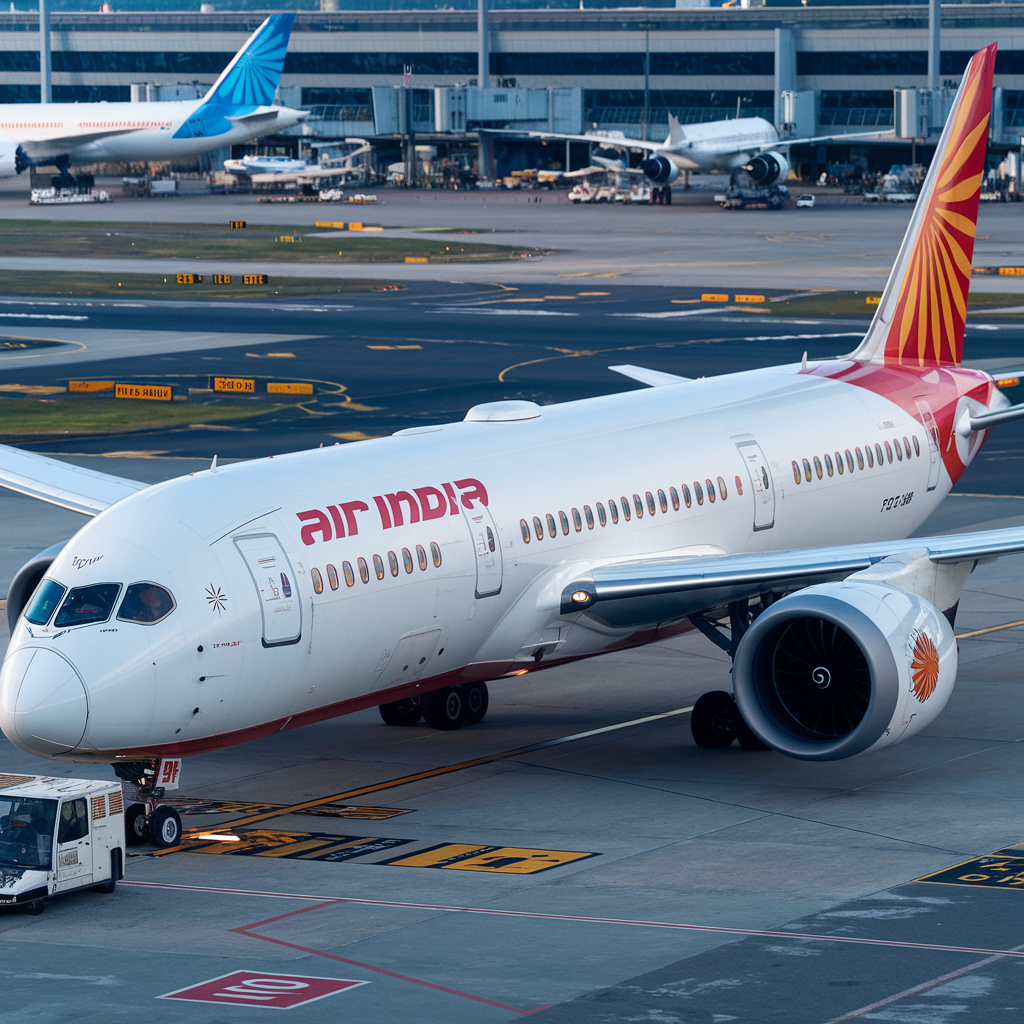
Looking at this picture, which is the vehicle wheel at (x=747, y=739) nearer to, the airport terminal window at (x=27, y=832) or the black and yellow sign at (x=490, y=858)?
the black and yellow sign at (x=490, y=858)

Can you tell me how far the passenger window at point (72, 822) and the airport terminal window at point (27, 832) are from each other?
0.32 feet

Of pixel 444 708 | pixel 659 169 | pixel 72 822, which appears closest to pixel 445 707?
pixel 444 708

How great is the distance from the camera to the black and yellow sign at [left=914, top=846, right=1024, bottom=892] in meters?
20.0

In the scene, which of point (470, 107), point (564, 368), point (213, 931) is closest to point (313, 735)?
point (213, 931)

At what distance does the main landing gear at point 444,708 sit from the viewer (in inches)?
1103

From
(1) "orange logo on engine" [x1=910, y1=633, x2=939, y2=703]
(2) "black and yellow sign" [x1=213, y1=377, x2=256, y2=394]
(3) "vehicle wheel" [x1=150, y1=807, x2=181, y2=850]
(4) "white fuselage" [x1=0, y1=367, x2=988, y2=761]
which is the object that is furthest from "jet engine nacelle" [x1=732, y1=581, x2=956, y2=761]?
(2) "black and yellow sign" [x1=213, y1=377, x2=256, y2=394]

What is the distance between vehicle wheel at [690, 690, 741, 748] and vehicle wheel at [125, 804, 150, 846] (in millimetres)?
8473

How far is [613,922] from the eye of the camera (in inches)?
742

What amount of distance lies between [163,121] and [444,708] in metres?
141

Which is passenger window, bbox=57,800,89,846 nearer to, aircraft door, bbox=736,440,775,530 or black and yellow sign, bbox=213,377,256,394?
aircraft door, bbox=736,440,775,530

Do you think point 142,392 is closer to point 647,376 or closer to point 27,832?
point 647,376

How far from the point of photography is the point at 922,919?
18688mm

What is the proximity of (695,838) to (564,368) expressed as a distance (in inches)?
1803

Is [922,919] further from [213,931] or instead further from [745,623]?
[745,623]
